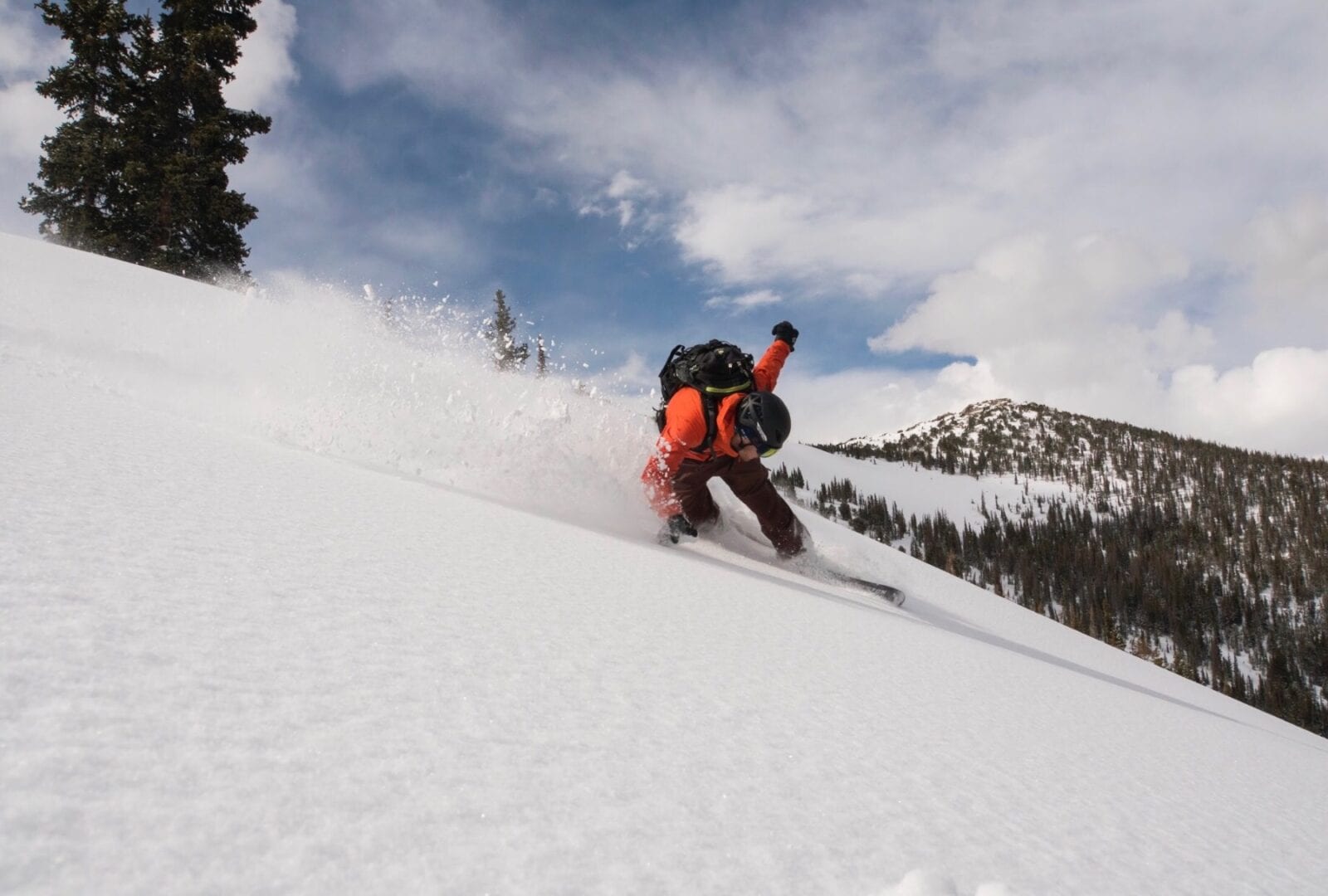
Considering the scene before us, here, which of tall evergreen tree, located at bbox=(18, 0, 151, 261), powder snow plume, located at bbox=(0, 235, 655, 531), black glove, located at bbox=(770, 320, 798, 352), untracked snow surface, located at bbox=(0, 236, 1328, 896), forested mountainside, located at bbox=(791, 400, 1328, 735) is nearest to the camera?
untracked snow surface, located at bbox=(0, 236, 1328, 896)

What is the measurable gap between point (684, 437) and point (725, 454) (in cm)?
49

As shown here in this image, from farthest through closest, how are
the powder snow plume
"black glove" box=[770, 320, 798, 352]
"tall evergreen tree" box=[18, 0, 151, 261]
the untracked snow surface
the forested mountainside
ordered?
the forested mountainside
"tall evergreen tree" box=[18, 0, 151, 261]
"black glove" box=[770, 320, 798, 352]
the powder snow plume
the untracked snow surface

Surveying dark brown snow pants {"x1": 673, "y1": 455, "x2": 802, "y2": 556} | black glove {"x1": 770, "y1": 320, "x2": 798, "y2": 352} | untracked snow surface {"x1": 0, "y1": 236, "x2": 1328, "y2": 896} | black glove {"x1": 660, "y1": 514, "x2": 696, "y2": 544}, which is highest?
black glove {"x1": 770, "y1": 320, "x2": 798, "y2": 352}

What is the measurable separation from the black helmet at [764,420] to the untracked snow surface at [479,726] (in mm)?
2243

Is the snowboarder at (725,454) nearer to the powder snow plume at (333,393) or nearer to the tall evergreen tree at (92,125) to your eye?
the powder snow plume at (333,393)

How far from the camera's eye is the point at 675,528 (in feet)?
19.0

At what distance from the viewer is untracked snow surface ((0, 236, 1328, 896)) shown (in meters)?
0.74

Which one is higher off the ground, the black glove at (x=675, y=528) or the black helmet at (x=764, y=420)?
the black helmet at (x=764, y=420)

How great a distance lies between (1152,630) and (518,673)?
82309 millimetres

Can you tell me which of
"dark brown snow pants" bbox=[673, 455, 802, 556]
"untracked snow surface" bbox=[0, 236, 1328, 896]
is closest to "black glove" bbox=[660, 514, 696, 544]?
"dark brown snow pants" bbox=[673, 455, 802, 556]

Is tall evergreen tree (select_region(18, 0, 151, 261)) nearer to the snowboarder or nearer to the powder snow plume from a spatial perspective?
the powder snow plume

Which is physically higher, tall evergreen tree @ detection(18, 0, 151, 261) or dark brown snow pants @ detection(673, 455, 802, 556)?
tall evergreen tree @ detection(18, 0, 151, 261)

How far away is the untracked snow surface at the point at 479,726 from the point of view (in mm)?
740

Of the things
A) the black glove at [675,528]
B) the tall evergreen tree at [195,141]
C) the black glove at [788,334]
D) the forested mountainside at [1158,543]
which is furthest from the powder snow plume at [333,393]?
the forested mountainside at [1158,543]
